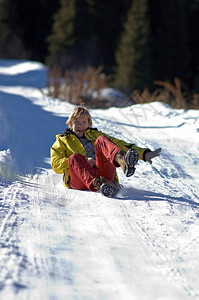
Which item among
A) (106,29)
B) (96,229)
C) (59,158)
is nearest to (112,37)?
(106,29)

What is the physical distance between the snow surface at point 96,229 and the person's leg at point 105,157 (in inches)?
7.9

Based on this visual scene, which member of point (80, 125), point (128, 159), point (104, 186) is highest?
point (80, 125)

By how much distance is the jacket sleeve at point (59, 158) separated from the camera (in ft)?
11.0

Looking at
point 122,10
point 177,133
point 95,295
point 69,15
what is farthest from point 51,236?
point 122,10

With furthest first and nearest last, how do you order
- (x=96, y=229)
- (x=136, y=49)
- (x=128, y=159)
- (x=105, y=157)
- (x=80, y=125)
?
(x=136, y=49) < (x=80, y=125) < (x=105, y=157) < (x=128, y=159) < (x=96, y=229)

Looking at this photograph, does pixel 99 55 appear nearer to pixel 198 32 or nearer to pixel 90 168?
pixel 198 32

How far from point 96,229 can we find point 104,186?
0.65 meters

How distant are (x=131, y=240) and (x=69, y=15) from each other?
18209 mm

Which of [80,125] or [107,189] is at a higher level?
[80,125]

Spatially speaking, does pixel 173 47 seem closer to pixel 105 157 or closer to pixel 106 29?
pixel 106 29

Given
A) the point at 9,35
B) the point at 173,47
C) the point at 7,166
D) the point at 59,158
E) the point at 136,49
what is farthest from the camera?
the point at 9,35

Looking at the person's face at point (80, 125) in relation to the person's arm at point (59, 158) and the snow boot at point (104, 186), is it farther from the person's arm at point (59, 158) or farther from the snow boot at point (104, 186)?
the snow boot at point (104, 186)

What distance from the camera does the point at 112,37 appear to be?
21406mm

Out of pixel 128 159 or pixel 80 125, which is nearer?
pixel 128 159
